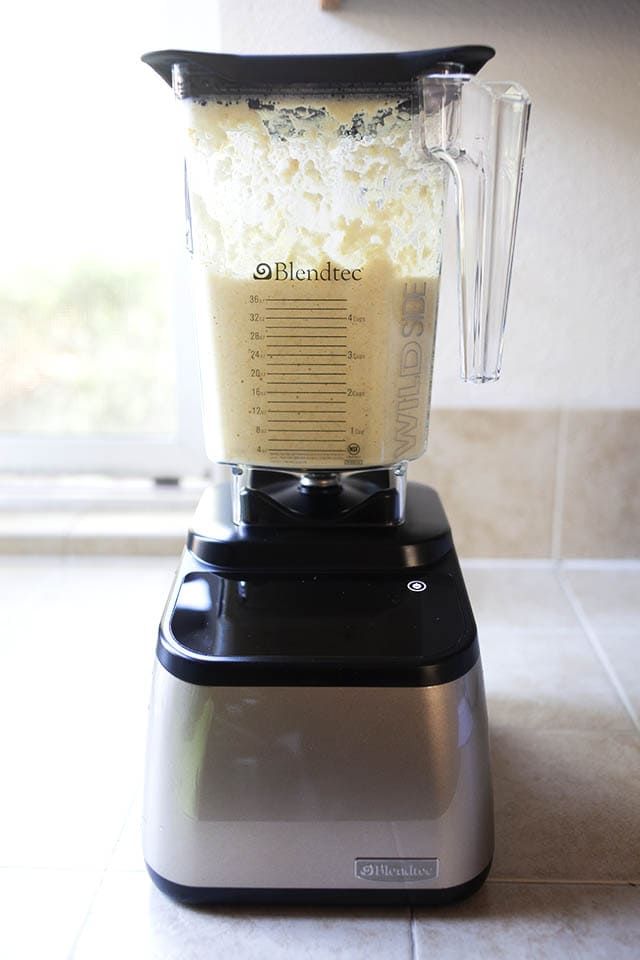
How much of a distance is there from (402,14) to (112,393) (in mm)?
574

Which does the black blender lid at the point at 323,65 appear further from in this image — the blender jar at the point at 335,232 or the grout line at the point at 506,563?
the grout line at the point at 506,563

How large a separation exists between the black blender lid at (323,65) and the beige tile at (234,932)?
52 centimetres

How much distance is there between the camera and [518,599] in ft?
3.25

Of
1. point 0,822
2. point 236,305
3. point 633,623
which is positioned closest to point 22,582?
point 0,822

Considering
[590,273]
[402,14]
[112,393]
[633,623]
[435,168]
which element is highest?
[402,14]

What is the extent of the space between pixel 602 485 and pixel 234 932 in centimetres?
63

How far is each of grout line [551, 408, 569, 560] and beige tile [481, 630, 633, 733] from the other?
0.13 metres

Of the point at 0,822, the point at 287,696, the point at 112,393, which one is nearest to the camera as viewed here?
the point at 287,696

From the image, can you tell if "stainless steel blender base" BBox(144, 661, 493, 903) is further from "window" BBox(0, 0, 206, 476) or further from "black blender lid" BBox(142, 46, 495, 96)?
"window" BBox(0, 0, 206, 476)

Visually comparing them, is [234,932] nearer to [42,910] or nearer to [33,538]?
[42,910]

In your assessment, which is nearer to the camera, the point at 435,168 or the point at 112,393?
the point at 435,168

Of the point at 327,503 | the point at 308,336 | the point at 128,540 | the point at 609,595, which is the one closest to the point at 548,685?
the point at 609,595

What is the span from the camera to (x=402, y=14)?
2.82ft

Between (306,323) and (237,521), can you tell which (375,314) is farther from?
(237,521)
